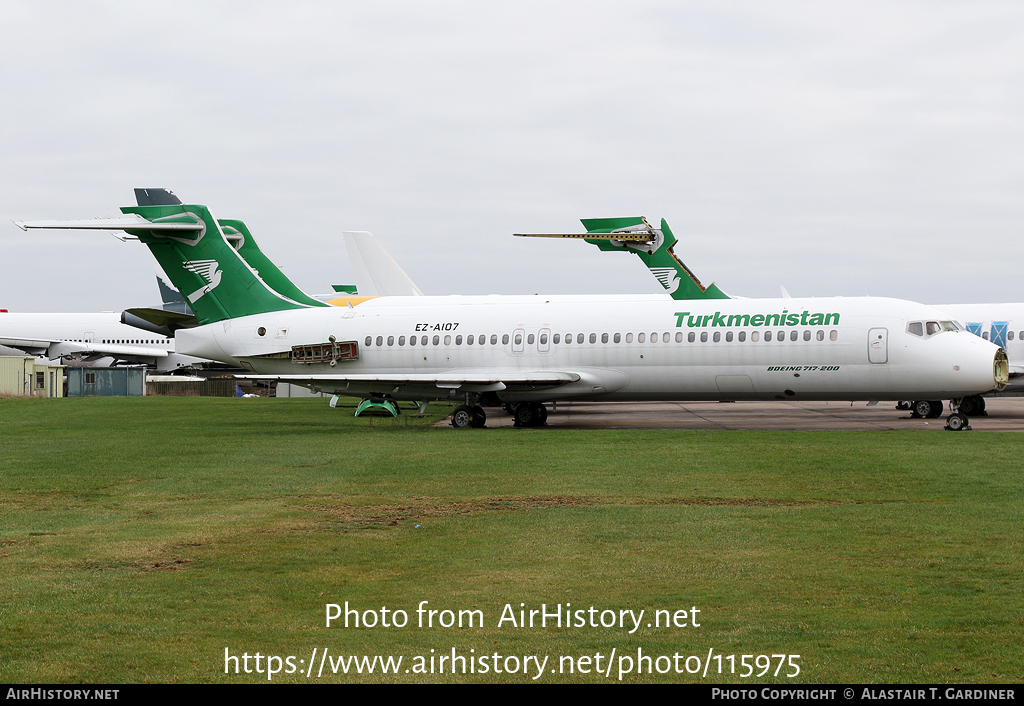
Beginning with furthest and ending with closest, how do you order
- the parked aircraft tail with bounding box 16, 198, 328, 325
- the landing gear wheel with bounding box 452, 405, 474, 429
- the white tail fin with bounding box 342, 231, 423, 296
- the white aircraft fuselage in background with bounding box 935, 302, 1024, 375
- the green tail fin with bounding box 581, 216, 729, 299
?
1. the white tail fin with bounding box 342, 231, 423, 296
2. the green tail fin with bounding box 581, 216, 729, 299
3. the white aircraft fuselage in background with bounding box 935, 302, 1024, 375
4. the parked aircraft tail with bounding box 16, 198, 328, 325
5. the landing gear wheel with bounding box 452, 405, 474, 429

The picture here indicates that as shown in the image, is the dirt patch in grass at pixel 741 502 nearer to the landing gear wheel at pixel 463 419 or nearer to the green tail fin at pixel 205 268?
the landing gear wheel at pixel 463 419

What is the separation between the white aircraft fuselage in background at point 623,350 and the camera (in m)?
27.5

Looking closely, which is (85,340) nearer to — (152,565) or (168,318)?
(168,318)

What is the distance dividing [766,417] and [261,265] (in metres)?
16.9

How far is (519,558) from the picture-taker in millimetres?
10453

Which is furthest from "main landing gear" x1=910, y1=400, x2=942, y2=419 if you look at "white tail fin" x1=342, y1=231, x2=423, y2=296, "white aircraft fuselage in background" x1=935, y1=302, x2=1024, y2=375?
"white tail fin" x1=342, y1=231, x2=423, y2=296

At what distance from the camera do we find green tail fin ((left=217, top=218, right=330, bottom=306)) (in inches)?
1355

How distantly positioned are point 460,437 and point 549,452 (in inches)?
193

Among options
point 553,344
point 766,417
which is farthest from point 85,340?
point 766,417

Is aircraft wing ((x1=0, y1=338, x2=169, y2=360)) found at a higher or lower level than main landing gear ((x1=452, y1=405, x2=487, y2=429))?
higher

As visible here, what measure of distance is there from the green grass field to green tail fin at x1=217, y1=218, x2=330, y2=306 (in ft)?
44.9

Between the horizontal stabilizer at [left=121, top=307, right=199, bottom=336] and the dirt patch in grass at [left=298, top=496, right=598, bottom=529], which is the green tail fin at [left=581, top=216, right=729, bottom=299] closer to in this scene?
the horizontal stabilizer at [left=121, top=307, right=199, bottom=336]
